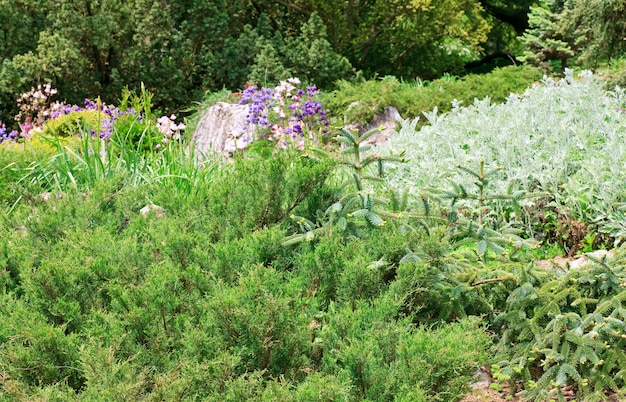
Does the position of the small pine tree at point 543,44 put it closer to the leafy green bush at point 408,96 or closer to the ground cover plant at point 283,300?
the leafy green bush at point 408,96

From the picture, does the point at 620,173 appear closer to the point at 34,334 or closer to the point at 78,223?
the point at 78,223

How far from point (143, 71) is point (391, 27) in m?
4.92

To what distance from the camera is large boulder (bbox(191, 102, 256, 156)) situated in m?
8.31

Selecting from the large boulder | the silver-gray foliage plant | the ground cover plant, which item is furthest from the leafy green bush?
the ground cover plant

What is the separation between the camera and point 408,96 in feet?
32.2

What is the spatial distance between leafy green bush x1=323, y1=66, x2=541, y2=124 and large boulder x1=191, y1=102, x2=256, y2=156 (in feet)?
5.02

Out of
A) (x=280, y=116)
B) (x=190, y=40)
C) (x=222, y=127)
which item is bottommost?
(x=222, y=127)

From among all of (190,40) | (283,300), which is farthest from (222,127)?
(283,300)

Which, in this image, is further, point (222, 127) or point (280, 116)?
point (222, 127)

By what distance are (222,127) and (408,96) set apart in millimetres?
2533

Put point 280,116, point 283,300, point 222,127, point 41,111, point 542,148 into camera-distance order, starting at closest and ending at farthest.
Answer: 1. point 283,300
2. point 542,148
3. point 280,116
4. point 222,127
5. point 41,111

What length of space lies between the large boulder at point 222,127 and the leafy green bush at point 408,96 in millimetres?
1532

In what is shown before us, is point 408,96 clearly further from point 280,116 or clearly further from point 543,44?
point 543,44

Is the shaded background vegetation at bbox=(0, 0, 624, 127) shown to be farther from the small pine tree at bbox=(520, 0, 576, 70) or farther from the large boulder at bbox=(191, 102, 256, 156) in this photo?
the large boulder at bbox=(191, 102, 256, 156)
